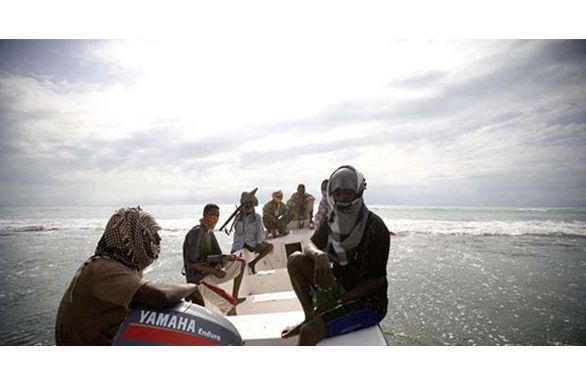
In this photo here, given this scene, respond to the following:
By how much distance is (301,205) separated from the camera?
828 centimetres

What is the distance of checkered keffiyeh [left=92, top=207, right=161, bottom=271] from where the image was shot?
2.07 meters

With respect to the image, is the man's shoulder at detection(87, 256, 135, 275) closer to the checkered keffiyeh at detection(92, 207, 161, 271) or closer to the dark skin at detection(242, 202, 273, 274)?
the checkered keffiyeh at detection(92, 207, 161, 271)

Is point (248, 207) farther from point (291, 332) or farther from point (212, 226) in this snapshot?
point (291, 332)

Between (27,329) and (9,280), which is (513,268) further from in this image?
(9,280)

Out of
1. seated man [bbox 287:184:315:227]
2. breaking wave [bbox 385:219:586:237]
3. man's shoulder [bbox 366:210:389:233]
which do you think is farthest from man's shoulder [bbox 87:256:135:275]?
breaking wave [bbox 385:219:586:237]

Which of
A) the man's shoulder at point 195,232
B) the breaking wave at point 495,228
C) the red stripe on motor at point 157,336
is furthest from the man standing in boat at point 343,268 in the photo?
the breaking wave at point 495,228

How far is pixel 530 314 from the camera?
20.7 feet

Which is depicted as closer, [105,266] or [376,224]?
[105,266]

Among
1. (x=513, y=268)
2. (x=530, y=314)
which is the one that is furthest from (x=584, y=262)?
(x=530, y=314)

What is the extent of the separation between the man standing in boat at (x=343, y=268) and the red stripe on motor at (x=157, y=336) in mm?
707

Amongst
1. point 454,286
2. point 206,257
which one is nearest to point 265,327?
point 206,257

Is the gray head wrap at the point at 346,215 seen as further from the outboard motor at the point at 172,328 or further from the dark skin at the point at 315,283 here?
the outboard motor at the point at 172,328

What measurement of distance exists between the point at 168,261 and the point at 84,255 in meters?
4.65

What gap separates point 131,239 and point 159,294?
1.30ft
